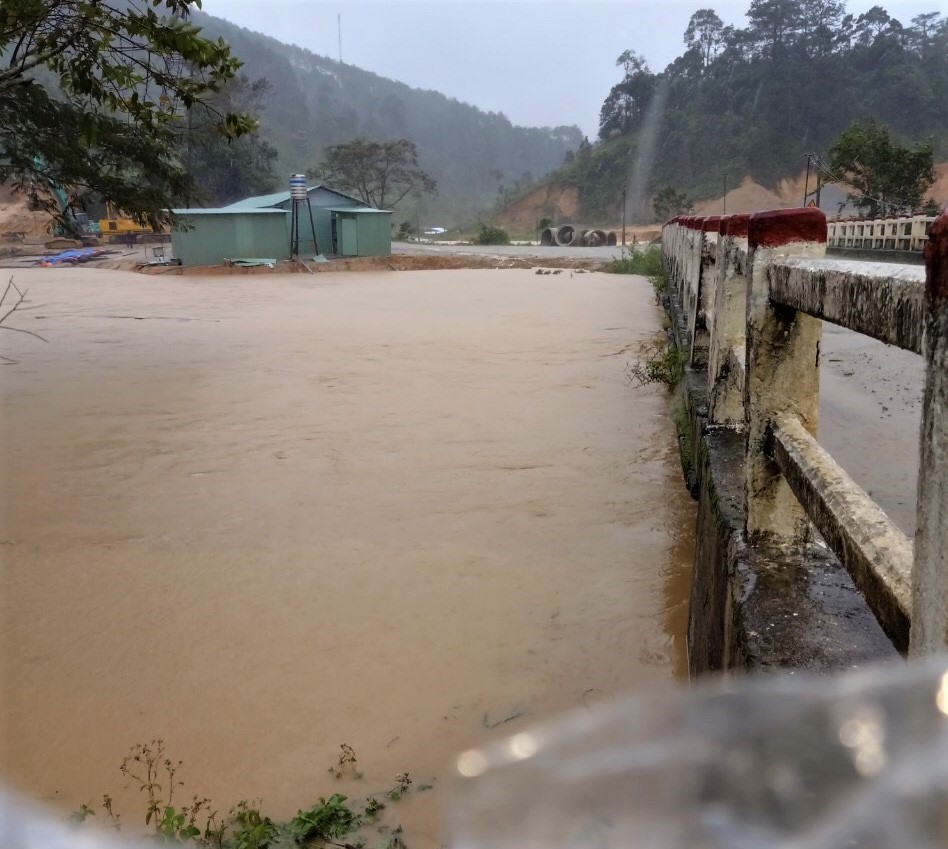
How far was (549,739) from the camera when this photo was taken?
37cm

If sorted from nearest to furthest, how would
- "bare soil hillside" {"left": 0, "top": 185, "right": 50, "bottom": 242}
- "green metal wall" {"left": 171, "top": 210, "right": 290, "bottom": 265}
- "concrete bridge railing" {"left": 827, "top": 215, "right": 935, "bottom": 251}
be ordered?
"concrete bridge railing" {"left": 827, "top": 215, "right": 935, "bottom": 251} → "green metal wall" {"left": 171, "top": 210, "right": 290, "bottom": 265} → "bare soil hillside" {"left": 0, "top": 185, "right": 50, "bottom": 242}

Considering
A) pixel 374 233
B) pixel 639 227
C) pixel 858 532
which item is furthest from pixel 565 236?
pixel 858 532

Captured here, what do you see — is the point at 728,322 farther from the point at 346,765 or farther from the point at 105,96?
the point at 105,96

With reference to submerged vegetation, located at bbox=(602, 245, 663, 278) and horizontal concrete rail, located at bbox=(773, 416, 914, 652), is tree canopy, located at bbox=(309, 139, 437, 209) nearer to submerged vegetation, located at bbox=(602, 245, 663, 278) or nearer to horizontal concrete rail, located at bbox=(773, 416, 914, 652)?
submerged vegetation, located at bbox=(602, 245, 663, 278)

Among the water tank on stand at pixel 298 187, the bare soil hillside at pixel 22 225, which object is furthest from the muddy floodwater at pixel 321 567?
the bare soil hillside at pixel 22 225

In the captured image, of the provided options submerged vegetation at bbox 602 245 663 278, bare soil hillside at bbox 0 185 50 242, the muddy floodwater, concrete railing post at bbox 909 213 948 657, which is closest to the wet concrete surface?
submerged vegetation at bbox 602 245 663 278

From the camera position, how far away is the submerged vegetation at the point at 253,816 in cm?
219

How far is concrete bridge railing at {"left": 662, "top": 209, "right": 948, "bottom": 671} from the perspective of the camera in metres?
1.07

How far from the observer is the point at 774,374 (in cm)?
219

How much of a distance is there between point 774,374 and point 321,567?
255cm

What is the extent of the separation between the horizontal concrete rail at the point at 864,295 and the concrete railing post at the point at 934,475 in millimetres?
80

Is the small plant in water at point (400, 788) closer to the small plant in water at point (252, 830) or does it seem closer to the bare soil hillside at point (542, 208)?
the small plant in water at point (252, 830)

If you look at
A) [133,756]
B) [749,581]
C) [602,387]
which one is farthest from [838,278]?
[602,387]

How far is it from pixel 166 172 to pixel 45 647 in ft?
22.7
